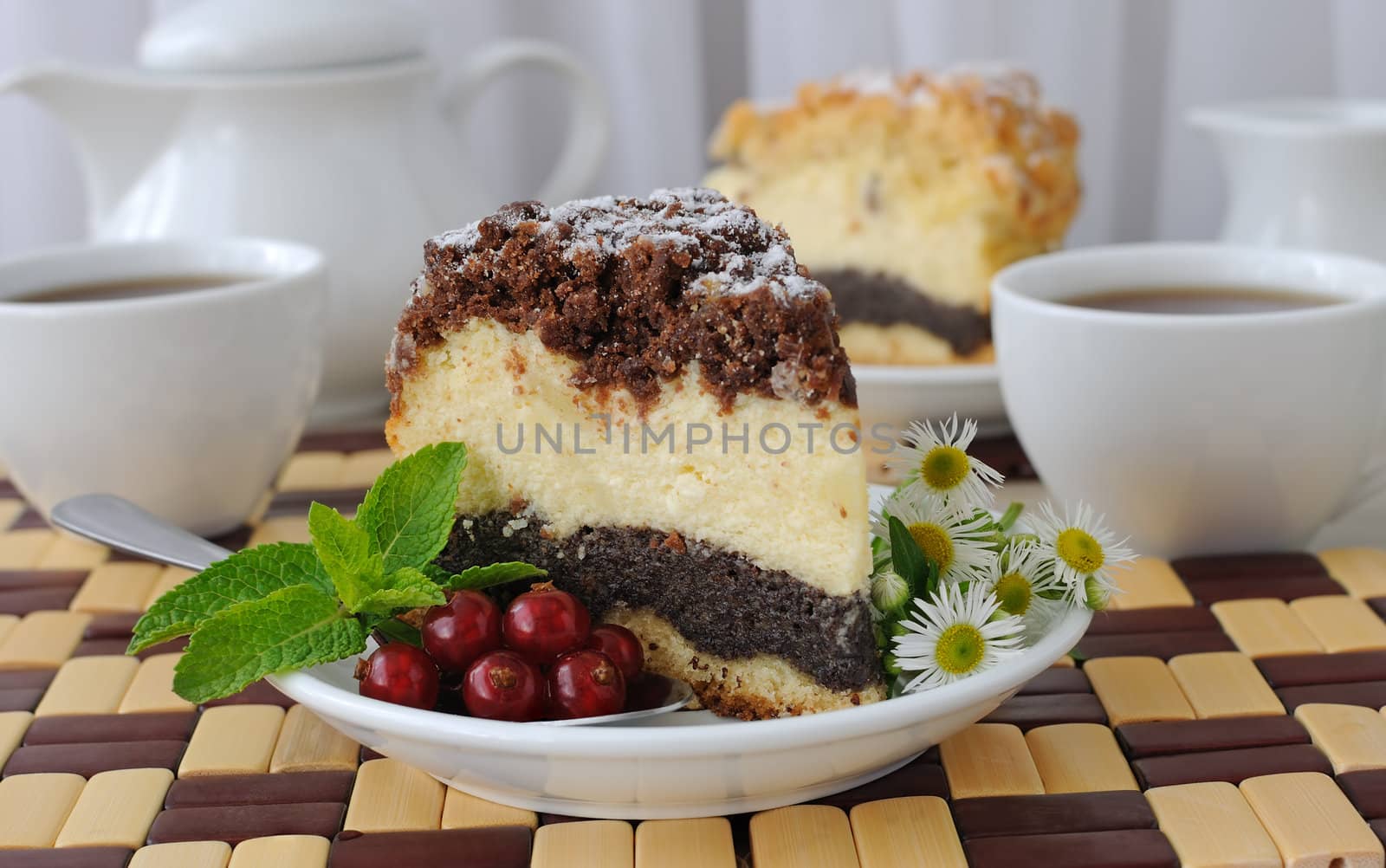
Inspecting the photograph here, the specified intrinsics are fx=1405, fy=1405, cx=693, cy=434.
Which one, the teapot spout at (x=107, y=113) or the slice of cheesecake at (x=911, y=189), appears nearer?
the teapot spout at (x=107, y=113)

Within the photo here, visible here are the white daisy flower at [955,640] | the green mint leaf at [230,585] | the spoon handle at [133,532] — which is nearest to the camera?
the white daisy flower at [955,640]

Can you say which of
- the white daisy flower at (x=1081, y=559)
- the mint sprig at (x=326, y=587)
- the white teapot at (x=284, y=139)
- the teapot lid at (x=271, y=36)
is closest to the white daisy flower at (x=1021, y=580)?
the white daisy flower at (x=1081, y=559)

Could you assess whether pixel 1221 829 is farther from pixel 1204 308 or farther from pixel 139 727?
pixel 139 727

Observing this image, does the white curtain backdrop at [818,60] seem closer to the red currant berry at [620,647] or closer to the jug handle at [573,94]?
the jug handle at [573,94]

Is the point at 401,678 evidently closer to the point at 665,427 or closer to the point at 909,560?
the point at 665,427

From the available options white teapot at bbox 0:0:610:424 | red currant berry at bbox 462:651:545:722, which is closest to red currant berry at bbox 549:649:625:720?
red currant berry at bbox 462:651:545:722

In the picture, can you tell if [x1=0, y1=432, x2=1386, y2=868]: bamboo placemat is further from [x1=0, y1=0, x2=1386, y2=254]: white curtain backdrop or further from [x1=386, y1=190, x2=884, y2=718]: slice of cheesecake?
[x1=0, y1=0, x2=1386, y2=254]: white curtain backdrop

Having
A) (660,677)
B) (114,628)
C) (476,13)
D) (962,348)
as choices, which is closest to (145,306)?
(114,628)

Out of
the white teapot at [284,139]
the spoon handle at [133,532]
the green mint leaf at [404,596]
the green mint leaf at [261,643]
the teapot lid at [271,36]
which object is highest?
the teapot lid at [271,36]
